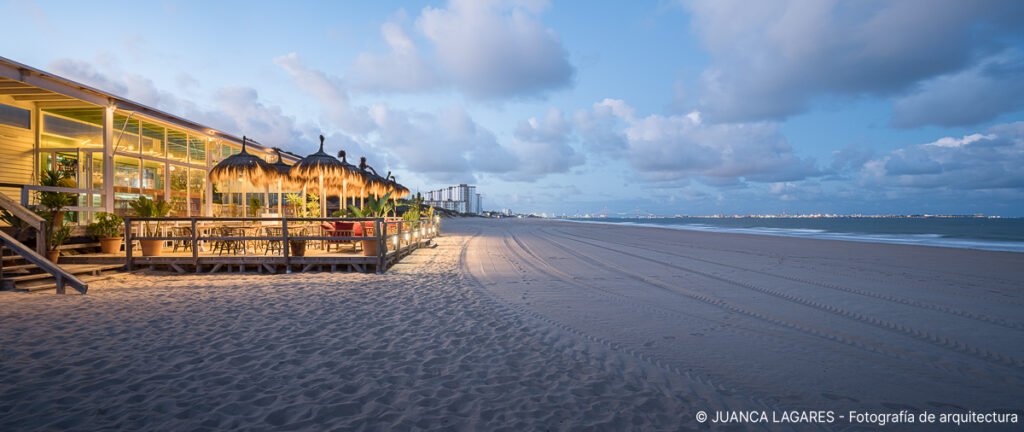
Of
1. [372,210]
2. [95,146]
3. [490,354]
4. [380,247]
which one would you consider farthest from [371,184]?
[490,354]

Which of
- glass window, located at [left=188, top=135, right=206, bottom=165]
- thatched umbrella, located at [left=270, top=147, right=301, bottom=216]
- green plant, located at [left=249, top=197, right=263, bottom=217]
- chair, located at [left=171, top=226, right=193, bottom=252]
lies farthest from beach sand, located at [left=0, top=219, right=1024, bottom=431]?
green plant, located at [left=249, top=197, right=263, bottom=217]

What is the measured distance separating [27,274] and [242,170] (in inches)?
169

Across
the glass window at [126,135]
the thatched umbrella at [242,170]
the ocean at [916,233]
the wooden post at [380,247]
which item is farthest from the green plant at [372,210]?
the ocean at [916,233]

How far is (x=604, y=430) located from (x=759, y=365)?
6.70ft

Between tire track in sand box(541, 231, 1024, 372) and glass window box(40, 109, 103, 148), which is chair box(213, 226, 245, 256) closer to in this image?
glass window box(40, 109, 103, 148)

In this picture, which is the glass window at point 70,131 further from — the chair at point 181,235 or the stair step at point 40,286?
the stair step at point 40,286

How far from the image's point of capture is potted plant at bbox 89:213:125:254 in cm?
959

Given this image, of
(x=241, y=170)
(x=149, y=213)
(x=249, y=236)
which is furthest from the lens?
(x=241, y=170)

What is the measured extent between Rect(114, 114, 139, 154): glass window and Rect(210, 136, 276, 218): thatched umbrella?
2962 millimetres

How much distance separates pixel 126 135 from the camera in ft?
38.9

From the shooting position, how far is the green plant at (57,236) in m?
8.38

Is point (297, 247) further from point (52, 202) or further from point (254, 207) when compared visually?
point (254, 207)

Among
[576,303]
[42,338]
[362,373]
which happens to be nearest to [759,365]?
[576,303]

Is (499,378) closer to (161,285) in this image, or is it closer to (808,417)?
(808,417)
